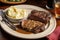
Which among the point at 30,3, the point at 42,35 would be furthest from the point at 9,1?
the point at 42,35

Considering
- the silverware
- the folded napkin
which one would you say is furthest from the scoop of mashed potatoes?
the folded napkin

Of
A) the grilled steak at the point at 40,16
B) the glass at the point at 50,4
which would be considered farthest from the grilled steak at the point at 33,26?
the glass at the point at 50,4

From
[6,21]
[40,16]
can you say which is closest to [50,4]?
[40,16]

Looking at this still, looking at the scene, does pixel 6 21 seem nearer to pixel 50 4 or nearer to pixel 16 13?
pixel 16 13

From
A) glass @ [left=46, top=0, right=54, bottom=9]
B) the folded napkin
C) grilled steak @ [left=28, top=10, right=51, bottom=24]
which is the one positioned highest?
glass @ [left=46, top=0, right=54, bottom=9]

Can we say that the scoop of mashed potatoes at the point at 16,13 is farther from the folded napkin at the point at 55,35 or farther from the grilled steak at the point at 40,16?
the folded napkin at the point at 55,35

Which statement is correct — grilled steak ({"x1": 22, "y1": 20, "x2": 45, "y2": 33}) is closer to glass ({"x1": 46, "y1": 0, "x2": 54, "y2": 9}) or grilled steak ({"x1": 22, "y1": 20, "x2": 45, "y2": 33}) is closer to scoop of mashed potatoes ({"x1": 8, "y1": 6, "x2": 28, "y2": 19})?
scoop of mashed potatoes ({"x1": 8, "y1": 6, "x2": 28, "y2": 19})

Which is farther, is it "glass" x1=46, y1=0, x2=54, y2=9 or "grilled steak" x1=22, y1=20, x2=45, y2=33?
"glass" x1=46, y1=0, x2=54, y2=9

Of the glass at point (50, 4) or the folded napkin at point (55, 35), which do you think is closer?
the folded napkin at point (55, 35)
